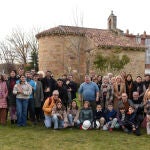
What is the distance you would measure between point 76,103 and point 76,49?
66.6 feet

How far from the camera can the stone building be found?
96.4 feet

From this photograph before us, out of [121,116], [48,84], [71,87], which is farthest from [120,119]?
[48,84]

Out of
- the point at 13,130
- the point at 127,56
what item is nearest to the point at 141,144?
the point at 13,130

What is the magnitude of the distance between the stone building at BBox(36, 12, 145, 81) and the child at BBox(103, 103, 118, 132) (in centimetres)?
1876

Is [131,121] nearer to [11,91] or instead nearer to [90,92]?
[90,92]

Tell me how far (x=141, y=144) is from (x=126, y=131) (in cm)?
146

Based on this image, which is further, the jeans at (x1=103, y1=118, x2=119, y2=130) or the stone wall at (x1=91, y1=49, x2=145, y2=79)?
the stone wall at (x1=91, y1=49, x2=145, y2=79)

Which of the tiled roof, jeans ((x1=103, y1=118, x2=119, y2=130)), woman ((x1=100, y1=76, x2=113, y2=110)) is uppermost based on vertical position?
the tiled roof

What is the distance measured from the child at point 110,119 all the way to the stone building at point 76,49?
738 inches

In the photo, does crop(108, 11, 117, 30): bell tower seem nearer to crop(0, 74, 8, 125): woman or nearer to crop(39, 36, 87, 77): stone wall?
crop(39, 36, 87, 77): stone wall

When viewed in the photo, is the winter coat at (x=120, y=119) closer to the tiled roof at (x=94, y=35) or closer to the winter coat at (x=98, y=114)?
the winter coat at (x=98, y=114)

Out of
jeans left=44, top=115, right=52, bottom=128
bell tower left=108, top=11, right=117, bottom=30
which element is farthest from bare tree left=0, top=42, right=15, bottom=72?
jeans left=44, top=115, right=52, bottom=128

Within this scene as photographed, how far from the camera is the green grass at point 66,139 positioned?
760 cm

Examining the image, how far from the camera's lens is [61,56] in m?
29.7
